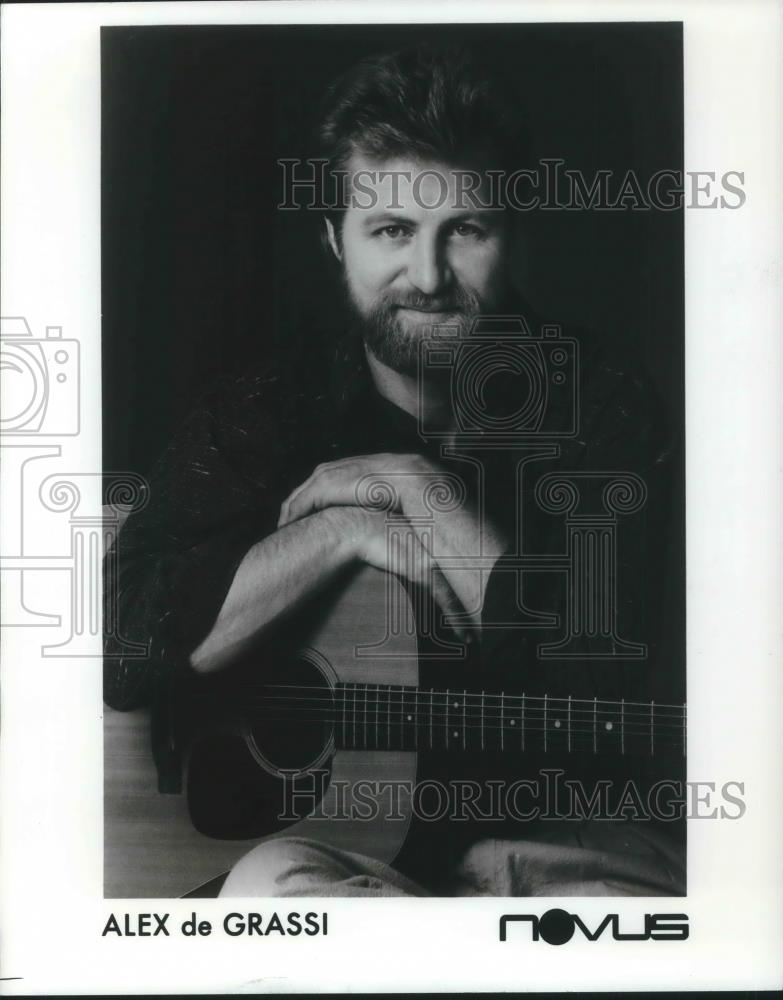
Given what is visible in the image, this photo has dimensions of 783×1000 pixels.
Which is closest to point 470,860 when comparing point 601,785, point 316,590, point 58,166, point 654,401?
point 601,785

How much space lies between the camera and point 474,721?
1440 mm

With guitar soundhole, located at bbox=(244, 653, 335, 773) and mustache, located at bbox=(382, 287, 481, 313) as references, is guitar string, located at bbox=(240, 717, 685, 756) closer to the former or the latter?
guitar soundhole, located at bbox=(244, 653, 335, 773)

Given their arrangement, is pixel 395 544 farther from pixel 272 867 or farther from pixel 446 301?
pixel 272 867

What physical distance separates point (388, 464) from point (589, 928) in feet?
2.59

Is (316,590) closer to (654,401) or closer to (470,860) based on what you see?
(470,860)

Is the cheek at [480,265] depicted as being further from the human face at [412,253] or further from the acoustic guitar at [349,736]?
the acoustic guitar at [349,736]

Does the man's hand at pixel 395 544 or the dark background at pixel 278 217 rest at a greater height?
the dark background at pixel 278 217

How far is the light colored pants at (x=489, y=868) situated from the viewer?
4.75ft

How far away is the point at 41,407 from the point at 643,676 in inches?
40.9

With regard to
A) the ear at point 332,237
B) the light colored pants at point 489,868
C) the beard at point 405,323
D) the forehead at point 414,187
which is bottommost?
the light colored pants at point 489,868

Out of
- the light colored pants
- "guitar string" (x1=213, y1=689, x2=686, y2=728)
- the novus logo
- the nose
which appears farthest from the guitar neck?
the nose

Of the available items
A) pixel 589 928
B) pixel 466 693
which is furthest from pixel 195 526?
pixel 589 928

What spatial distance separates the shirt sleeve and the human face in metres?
0.21

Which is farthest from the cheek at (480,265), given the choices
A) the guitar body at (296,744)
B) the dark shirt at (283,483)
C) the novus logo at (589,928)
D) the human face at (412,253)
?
the novus logo at (589,928)
